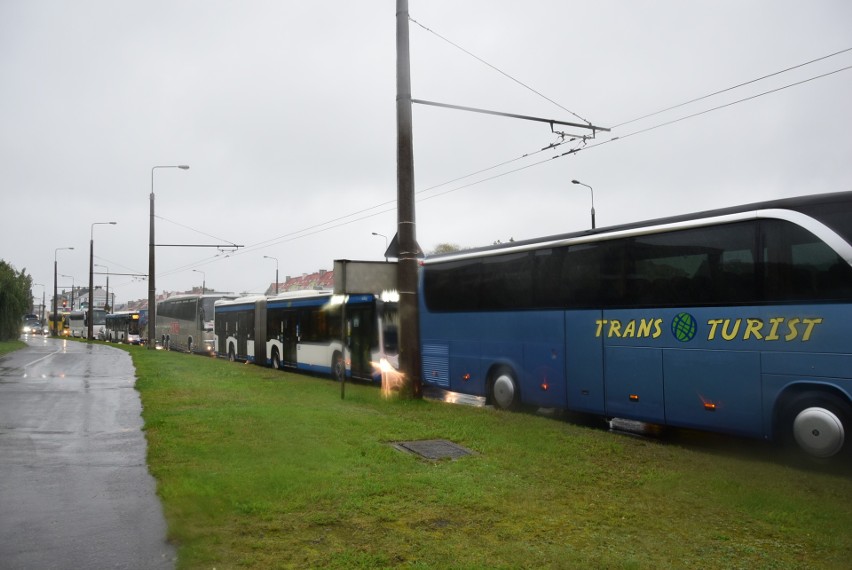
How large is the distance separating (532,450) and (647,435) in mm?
3186

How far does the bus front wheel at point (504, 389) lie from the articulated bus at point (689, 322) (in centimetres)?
3

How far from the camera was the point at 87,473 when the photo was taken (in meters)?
7.52

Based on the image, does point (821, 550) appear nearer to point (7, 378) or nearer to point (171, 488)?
point (171, 488)

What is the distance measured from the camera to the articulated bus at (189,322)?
38094 mm

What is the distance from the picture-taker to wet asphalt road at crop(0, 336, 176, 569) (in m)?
4.91

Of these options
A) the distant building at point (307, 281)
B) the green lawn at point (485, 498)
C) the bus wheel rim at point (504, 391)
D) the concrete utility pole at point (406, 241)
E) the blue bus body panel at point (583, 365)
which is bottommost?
the green lawn at point (485, 498)

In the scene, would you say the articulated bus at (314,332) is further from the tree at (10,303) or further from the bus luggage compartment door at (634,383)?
the tree at (10,303)

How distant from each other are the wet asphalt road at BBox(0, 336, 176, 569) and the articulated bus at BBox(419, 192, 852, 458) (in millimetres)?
6608

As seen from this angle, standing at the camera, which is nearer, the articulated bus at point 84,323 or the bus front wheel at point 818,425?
the bus front wheel at point 818,425

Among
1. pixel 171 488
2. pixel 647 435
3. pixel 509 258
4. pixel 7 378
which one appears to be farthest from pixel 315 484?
pixel 7 378

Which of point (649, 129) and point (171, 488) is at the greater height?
point (649, 129)

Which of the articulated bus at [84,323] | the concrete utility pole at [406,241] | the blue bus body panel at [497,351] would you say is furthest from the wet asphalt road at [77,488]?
the articulated bus at [84,323]

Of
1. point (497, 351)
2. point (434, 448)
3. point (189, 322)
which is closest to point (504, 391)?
point (497, 351)

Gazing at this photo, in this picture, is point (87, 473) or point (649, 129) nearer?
point (87, 473)
